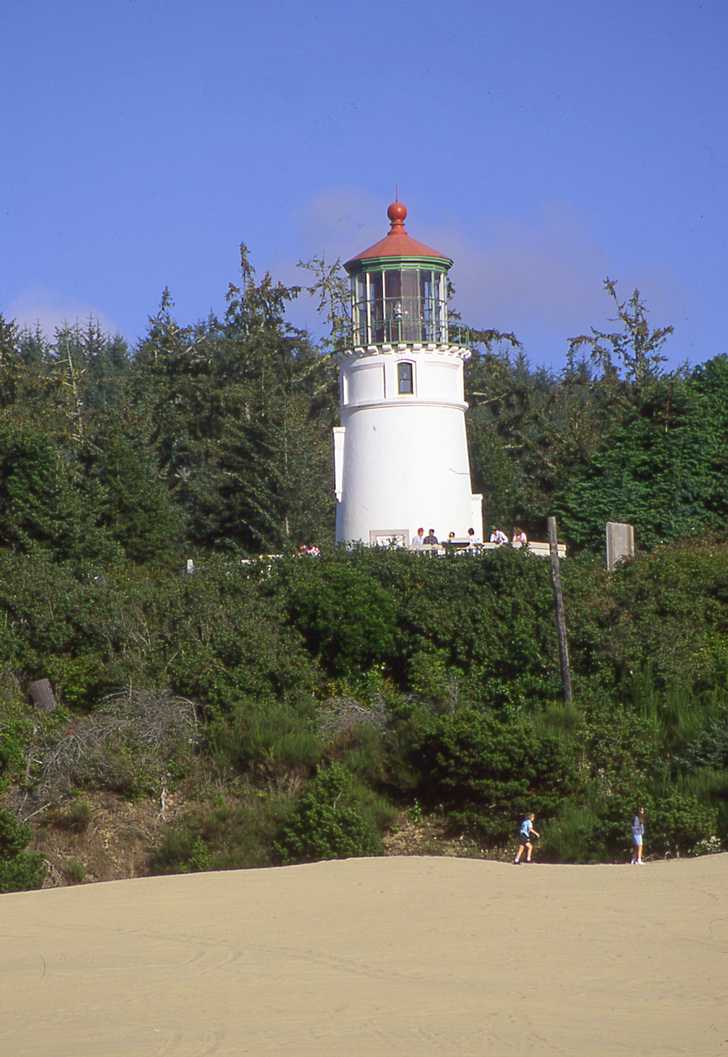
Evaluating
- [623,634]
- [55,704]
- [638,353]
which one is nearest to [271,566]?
[55,704]

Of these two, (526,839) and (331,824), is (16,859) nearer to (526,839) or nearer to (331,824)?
(331,824)

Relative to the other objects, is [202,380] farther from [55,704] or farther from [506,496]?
[55,704]

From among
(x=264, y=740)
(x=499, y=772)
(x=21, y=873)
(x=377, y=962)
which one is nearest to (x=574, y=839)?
(x=499, y=772)

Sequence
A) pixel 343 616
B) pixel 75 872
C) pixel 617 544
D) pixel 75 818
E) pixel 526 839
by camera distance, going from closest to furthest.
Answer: pixel 526 839
pixel 75 872
pixel 75 818
pixel 343 616
pixel 617 544

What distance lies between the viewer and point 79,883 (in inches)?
939

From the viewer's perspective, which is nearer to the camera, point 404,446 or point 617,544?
point 617,544

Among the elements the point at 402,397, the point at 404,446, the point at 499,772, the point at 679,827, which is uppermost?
the point at 402,397

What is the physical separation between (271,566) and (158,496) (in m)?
6.99

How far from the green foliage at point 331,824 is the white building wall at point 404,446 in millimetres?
9464

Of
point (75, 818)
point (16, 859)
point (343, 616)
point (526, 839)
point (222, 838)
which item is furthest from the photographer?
point (343, 616)

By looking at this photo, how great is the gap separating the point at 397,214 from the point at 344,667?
10.9 meters

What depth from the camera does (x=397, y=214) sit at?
112 ft

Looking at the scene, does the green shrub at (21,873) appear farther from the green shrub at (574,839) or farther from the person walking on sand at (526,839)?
the green shrub at (574,839)

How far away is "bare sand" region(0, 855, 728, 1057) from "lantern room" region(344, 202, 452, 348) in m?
15.1
